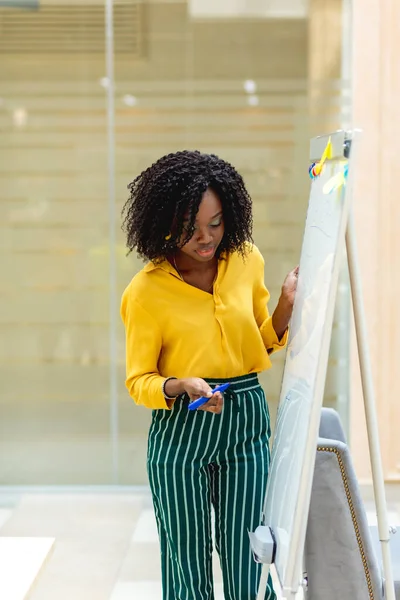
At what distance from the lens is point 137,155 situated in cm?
432

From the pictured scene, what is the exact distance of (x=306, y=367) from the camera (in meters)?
1.76

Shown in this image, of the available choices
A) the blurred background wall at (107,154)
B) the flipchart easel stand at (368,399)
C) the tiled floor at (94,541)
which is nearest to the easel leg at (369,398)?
the flipchart easel stand at (368,399)

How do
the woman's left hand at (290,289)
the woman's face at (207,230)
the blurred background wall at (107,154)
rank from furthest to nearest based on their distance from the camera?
the blurred background wall at (107,154) → the woman's left hand at (290,289) → the woman's face at (207,230)

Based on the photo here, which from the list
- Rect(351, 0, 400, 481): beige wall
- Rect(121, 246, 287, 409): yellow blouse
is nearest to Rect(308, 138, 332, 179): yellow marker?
Rect(121, 246, 287, 409): yellow blouse

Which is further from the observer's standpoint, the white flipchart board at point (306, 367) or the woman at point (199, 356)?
the woman at point (199, 356)

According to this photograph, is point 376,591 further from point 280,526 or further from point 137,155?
point 137,155

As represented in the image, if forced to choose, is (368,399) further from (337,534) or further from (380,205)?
(380,205)

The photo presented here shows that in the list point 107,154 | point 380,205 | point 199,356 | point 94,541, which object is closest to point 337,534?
point 199,356

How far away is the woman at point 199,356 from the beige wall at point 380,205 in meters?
2.17

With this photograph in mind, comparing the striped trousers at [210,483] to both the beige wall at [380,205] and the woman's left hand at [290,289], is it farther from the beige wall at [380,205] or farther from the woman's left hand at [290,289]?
the beige wall at [380,205]

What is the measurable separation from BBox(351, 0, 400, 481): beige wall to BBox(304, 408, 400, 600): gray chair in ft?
7.80

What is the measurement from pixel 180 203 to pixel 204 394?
0.40 meters

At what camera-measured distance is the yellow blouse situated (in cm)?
196

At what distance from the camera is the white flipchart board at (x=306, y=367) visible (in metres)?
1.62
